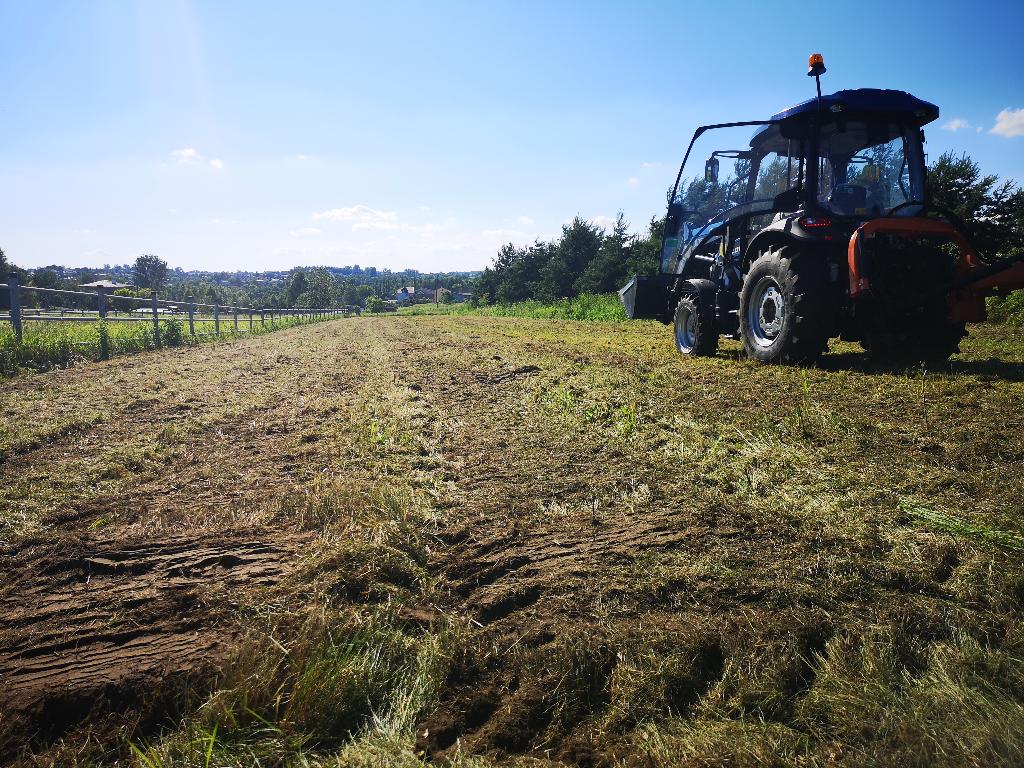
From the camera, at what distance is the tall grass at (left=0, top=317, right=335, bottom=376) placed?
8695 mm

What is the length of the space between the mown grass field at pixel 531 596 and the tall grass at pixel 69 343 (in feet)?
20.4

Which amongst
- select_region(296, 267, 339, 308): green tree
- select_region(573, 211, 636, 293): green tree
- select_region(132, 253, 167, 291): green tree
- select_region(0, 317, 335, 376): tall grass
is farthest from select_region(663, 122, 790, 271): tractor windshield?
select_region(132, 253, 167, 291): green tree

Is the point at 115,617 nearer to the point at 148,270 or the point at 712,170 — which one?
the point at 712,170

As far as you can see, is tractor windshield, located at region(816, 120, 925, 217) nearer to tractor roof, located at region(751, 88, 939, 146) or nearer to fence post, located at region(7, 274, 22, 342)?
tractor roof, located at region(751, 88, 939, 146)

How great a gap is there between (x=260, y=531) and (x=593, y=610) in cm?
153

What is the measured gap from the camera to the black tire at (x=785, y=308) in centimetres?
588

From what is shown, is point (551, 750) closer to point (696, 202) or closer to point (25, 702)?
point (25, 702)

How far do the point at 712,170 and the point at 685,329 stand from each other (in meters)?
2.17

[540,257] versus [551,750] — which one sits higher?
[540,257]

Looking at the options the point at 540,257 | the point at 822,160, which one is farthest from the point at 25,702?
the point at 540,257

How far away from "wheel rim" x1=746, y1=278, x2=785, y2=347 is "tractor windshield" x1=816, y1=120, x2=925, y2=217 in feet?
3.48

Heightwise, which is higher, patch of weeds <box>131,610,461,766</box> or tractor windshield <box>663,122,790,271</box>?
tractor windshield <box>663,122,790,271</box>

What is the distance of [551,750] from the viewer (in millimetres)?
1439

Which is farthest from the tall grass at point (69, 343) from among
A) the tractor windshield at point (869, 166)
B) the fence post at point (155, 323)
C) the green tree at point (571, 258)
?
the green tree at point (571, 258)
